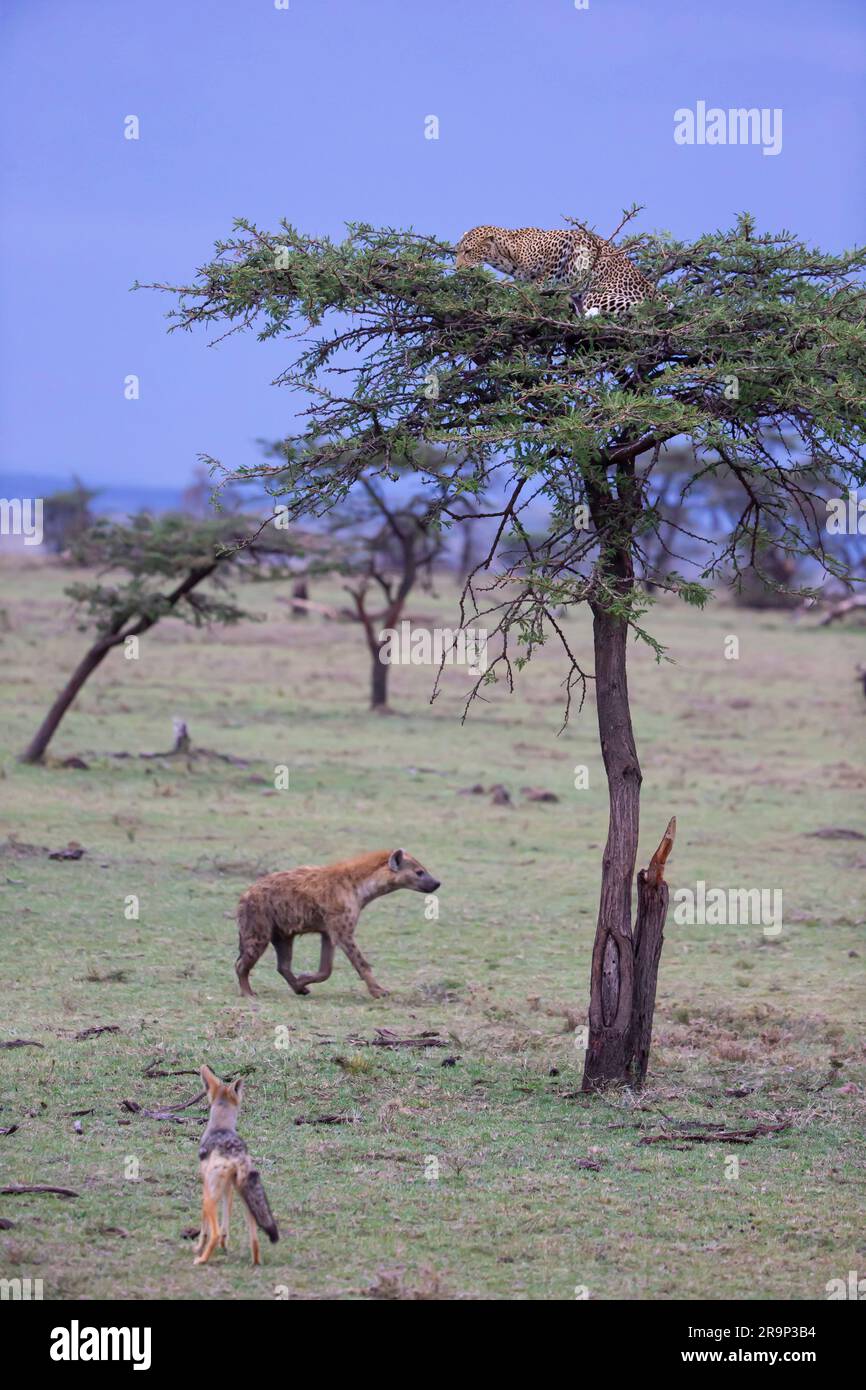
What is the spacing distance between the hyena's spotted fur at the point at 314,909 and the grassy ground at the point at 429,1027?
A: 1.05 feet

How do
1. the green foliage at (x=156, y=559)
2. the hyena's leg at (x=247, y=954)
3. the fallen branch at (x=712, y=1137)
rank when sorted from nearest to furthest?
the fallen branch at (x=712, y=1137), the hyena's leg at (x=247, y=954), the green foliage at (x=156, y=559)

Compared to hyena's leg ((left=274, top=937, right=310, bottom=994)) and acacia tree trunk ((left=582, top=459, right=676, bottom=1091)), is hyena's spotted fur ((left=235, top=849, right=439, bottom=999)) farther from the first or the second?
acacia tree trunk ((left=582, top=459, right=676, bottom=1091))

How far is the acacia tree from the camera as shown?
9203 mm

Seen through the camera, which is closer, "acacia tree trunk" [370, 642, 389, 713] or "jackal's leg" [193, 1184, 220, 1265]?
"jackal's leg" [193, 1184, 220, 1265]

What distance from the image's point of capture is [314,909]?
12.5m

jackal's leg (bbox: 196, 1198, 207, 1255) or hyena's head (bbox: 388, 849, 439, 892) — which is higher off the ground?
hyena's head (bbox: 388, 849, 439, 892)

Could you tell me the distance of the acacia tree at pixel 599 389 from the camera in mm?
9203

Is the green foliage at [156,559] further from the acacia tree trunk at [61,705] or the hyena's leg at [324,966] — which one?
the hyena's leg at [324,966]

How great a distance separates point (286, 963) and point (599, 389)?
5.66 meters

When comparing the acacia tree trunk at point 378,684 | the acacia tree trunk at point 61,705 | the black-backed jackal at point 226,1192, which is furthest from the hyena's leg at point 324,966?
the acacia tree trunk at point 378,684

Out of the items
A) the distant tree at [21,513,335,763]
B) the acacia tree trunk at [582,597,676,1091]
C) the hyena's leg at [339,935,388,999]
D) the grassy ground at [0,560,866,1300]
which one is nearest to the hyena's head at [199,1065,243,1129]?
the grassy ground at [0,560,866,1300]

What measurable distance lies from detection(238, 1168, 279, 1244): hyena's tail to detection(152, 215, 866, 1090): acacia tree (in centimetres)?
352

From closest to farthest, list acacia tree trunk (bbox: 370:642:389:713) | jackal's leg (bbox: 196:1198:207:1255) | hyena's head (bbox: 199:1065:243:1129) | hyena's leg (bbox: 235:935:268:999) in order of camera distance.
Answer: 1. jackal's leg (bbox: 196:1198:207:1255)
2. hyena's head (bbox: 199:1065:243:1129)
3. hyena's leg (bbox: 235:935:268:999)
4. acacia tree trunk (bbox: 370:642:389:713)
